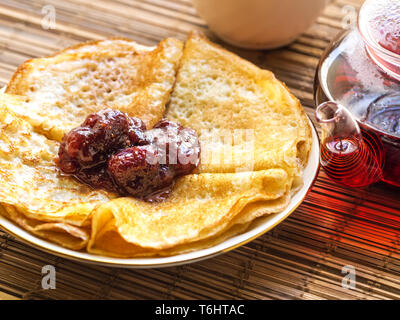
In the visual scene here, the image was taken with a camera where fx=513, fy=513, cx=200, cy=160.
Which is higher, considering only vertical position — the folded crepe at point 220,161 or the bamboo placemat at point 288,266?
the folded crepe at point 220,161

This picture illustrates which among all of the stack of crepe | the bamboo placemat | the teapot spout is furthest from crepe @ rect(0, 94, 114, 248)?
the teapot spout

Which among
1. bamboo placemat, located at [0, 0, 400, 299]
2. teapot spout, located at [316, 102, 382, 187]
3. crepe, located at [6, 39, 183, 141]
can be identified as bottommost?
Answer: bamboo placemat, located at [0, 0, 400, 299]

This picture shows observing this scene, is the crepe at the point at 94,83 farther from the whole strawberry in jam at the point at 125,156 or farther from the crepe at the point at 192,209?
the crepe at the point at 192,209

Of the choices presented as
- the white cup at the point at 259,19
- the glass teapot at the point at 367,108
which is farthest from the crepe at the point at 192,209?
the white cup at the point at 259,19

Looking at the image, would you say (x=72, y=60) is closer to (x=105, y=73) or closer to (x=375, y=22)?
(x=105, y=73)

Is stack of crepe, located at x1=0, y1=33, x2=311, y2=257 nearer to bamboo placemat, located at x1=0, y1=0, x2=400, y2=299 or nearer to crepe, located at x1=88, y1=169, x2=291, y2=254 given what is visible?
crepe, located at x1=88, y1=169, x2=291, y2=254

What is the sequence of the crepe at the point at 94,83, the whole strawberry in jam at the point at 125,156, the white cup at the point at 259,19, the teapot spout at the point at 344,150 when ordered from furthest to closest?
the white cup at the point at 259,19, the crepe at the point at 94,83, the teapot spout at the point at 344,150, the whole strawberry in jam at the point at 125,156

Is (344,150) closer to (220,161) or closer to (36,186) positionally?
(220,161)
